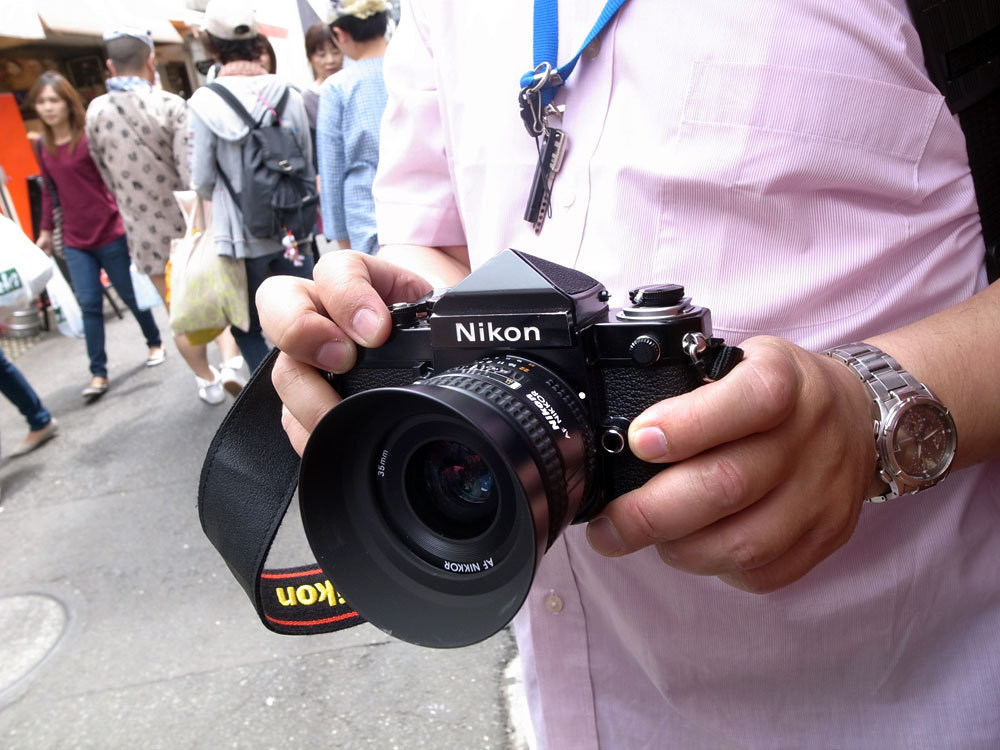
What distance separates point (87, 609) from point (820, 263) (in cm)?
287

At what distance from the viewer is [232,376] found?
4.33 metres

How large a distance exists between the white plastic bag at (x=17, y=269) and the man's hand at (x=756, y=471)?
327cm

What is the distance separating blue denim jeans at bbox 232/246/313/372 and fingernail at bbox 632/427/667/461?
304 cm

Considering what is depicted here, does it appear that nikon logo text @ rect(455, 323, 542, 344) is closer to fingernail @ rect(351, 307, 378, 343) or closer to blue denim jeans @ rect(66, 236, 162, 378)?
fingernail @ rect(351, 307, 378, 343)

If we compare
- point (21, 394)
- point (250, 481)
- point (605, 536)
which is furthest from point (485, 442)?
Answer: point (21, 394)

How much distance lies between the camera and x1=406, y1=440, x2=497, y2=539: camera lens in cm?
85

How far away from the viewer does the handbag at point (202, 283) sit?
3.51 metres

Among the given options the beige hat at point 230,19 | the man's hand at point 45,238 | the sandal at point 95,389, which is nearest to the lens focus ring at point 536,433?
the beige hat at point 230,19

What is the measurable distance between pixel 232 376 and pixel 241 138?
1.37 m

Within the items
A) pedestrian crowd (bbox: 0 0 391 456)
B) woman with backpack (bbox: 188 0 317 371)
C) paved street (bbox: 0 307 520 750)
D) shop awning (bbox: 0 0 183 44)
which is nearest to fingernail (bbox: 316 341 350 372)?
paved street (bbox: 0 307 520 750)

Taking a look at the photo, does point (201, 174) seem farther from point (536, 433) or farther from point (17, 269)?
point (536, 433)

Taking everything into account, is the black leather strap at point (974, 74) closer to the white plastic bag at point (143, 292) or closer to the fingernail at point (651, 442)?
the fingernail at point (651, 442)

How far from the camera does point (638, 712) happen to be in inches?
42.2

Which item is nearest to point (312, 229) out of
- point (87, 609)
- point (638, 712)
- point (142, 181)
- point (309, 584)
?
point (142, 181)
